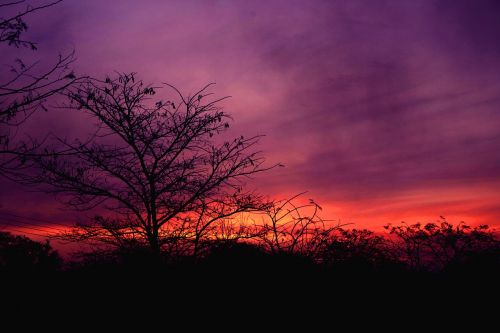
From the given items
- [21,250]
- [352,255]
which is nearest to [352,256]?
[352,255]

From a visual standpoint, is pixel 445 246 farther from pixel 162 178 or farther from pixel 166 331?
pixel 166 331

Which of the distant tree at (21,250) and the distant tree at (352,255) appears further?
the distant tree at (21,250)

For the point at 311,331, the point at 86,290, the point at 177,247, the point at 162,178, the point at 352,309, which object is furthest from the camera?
the point at 162,178

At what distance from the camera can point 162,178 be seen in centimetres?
1142

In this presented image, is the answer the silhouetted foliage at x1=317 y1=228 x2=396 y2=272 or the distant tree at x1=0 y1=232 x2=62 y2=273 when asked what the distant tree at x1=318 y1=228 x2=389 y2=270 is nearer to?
the silhouetted foliage at x1=317 y1=228 x2=396 y2=272

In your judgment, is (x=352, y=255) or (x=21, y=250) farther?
(x=21, y=250)

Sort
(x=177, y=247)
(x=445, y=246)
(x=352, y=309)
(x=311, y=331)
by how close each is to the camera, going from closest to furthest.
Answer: (x=311, y=331) → (x=352, y=309) → (x=177, y=247) → (x=445, y=246)

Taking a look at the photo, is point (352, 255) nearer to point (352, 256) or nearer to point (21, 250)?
point (352, 256)

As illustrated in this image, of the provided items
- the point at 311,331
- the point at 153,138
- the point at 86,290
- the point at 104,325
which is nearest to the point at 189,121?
the point at 153,138

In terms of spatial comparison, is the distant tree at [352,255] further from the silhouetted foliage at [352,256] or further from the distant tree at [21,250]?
the distant tree at [21,250]

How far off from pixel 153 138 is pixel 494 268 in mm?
8845

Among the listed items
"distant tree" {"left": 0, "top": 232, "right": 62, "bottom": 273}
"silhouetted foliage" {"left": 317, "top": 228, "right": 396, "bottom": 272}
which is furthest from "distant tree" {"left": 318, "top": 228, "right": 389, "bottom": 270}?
"distant tree" {"left": 0, "top": 232, "right": 62, "bottom": 273}

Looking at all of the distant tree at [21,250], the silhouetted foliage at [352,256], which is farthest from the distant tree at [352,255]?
the distant tree at [21,250]

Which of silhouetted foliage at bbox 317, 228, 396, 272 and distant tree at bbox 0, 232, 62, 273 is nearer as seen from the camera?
silhouetted foliage at bbox 317, 228, 396, 272
